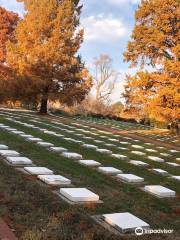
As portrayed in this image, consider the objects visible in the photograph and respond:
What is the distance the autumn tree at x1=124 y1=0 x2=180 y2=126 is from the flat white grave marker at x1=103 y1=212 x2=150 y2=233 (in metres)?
16.2

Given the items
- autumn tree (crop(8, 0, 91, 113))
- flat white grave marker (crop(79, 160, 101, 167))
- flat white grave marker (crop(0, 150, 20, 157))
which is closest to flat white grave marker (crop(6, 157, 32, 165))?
flat white grave marker (crop(0, 150, 20, 157))

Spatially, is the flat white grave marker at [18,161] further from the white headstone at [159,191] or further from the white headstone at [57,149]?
the white headstone at [159,191]

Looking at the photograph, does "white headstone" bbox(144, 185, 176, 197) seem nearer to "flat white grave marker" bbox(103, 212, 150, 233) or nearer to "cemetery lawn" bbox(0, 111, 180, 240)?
"cemetery lawn" bbox(0, 111, 180, 240)

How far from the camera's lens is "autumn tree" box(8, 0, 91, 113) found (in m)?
24.5

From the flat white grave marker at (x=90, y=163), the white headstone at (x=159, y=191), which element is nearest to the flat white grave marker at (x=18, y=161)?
the flat white grave marker at (x=90, y=163)

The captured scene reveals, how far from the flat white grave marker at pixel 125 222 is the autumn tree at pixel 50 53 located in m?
20.0

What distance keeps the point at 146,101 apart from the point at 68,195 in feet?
57.5

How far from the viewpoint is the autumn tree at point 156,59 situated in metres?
21.1

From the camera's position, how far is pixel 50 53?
24453mm

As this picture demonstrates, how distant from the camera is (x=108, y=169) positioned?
757cm

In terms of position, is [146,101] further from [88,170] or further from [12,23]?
[12,23]

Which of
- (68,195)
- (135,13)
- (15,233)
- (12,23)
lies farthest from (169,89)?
(12,23)

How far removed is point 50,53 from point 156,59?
686cm

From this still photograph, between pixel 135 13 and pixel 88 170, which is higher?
pixel 135 13
